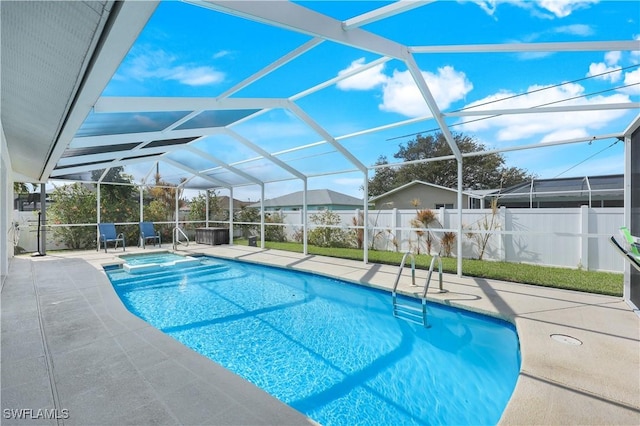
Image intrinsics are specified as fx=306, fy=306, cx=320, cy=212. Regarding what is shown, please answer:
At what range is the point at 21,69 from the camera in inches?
101

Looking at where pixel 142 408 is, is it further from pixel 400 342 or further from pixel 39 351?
pixel 400 342

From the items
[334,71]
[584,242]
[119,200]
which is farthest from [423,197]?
[119,200]

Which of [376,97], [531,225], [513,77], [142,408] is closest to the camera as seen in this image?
[142,408]

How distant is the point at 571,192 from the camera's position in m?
10.5

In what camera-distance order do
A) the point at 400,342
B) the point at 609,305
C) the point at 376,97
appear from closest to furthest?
1. the point at 400,342
2. the point at 609,305
3. the point at 376,97

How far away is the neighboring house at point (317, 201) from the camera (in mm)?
22109

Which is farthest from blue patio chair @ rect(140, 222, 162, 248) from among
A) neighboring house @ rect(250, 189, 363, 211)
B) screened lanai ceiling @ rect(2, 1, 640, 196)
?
neighboring house @ rect(250, 189, 363, 211)

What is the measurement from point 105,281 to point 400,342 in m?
6.22

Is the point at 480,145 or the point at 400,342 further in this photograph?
the point at 480,145

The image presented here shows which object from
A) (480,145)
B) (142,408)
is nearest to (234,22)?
(142,408)

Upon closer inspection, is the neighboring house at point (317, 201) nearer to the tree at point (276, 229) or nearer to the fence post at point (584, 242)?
the tree at point (276, 229)

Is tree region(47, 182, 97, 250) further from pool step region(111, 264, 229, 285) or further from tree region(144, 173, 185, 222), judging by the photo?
pool step region(111, 264, 229, 285)

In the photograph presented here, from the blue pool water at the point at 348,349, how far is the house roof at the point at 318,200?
49.0 feet

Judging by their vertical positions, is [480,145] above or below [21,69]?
above
